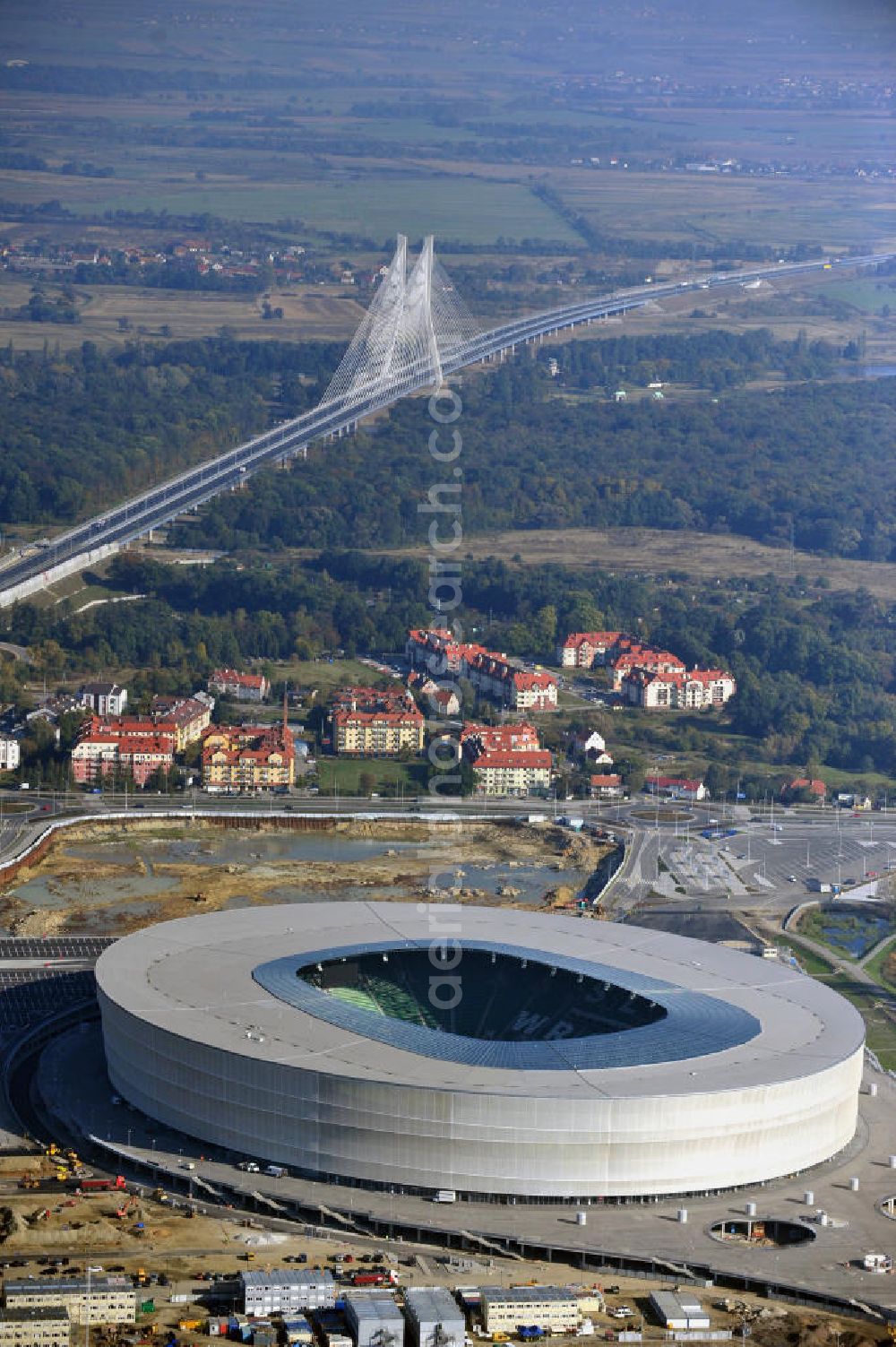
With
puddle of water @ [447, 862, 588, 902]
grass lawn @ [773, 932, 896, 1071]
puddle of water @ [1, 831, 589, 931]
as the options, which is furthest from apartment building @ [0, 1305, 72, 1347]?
puddle of water @ [447, 862, 588, 902]

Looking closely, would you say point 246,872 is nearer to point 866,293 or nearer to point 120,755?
point 120,755

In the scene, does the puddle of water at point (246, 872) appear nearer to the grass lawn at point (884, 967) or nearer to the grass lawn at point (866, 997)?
the grass lawn at point (866, 997)

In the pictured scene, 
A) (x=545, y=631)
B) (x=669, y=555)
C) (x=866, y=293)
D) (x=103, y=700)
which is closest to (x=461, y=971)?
(x=103, y=700)

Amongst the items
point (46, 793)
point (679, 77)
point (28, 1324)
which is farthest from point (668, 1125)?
point (679, 77)

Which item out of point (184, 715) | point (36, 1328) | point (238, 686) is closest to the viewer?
point (36, 1328)

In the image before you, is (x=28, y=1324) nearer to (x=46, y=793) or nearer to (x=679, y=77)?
(x=46, y=793)

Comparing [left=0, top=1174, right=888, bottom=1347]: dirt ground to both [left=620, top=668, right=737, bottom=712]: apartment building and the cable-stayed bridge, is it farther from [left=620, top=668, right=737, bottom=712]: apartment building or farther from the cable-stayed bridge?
the cable-stayed bridge
